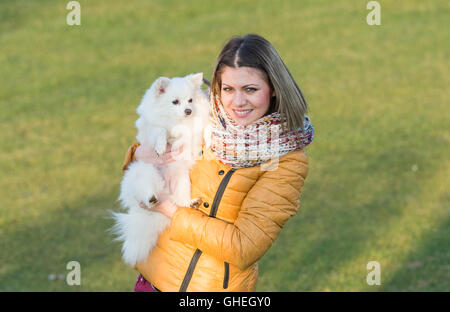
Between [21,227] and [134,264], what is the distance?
445 cm

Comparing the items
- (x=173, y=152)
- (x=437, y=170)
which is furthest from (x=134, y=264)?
(x=437, y=170)

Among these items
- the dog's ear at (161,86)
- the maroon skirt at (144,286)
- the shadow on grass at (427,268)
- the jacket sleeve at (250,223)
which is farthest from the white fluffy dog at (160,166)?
the shadow on grass at (427,268)

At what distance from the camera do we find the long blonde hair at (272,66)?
10.4 ft

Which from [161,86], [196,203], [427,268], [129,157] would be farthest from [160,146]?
[427,268]

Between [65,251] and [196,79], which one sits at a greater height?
[196,79]

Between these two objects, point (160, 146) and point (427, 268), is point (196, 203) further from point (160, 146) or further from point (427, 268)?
point (427, 268)

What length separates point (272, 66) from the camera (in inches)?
125

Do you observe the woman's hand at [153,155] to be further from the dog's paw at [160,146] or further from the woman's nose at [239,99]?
the woman's nose at [239,99]

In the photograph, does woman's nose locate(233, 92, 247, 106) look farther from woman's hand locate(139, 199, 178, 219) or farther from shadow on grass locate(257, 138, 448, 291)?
shadow on grass locate(257, 138, 448, 291)

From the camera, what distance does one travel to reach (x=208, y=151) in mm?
3572

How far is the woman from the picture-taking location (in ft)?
10.4

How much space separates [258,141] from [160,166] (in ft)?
3.21

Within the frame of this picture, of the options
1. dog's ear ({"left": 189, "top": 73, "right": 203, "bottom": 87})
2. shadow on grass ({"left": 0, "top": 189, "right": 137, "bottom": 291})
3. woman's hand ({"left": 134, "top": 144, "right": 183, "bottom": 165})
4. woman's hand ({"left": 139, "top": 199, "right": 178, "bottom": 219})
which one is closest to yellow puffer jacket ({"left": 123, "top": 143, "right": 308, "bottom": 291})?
woman's hand ({"left": 139, "top": 199, "right": 178, "bottom": 219})
